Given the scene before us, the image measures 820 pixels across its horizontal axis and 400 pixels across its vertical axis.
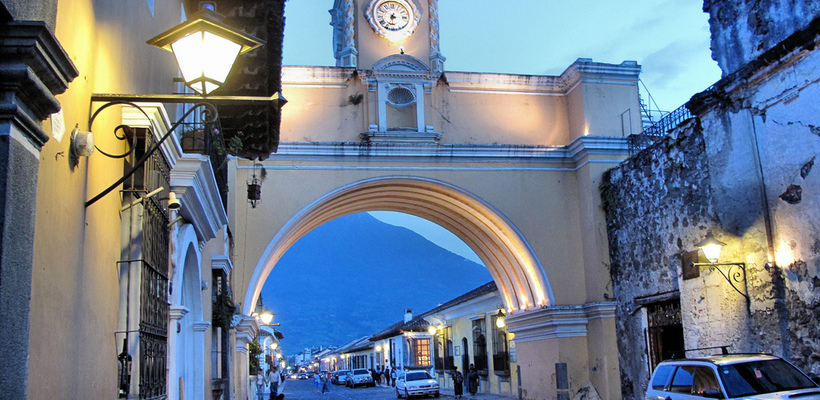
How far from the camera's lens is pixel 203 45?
3.82 metres

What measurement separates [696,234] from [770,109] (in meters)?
3.46

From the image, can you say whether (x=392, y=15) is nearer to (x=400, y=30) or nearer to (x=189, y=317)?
(x=400, y=30)

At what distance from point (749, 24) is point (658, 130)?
16.5 ft

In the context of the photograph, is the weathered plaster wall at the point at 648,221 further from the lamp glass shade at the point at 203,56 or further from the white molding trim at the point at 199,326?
the lamp glass shade at the point at 203,56

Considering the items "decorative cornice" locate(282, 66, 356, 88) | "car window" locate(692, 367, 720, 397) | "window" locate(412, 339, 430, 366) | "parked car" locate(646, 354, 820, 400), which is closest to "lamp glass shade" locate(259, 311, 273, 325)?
"decorative cornice" locate(282, 66, 356, 88)

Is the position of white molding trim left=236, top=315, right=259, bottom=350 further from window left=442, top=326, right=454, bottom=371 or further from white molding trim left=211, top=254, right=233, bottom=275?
window left=442, top=326, right=454, bottom=371

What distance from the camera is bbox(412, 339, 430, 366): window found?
37.4 m

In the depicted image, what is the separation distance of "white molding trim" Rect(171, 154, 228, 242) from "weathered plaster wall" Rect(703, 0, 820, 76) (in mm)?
7525

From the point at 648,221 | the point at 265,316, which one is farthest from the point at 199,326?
the point at 265,316

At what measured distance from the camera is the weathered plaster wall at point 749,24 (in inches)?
377

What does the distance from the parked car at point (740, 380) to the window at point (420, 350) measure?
2952cm

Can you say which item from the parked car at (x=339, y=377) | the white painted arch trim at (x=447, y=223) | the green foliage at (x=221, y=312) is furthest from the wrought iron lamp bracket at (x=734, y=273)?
the parked car at (x=339, y=377)

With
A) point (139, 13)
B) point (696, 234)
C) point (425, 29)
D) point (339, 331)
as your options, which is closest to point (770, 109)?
point (696, 234)

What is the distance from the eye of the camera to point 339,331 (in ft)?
611
